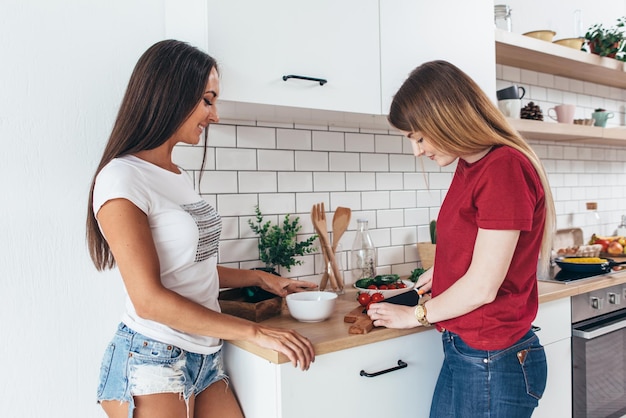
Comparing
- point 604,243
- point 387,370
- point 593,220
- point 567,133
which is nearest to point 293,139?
point 387,370

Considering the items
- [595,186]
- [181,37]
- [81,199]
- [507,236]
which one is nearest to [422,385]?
[507,236]

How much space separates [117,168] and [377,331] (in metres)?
0.86

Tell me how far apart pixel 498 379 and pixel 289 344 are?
59cm

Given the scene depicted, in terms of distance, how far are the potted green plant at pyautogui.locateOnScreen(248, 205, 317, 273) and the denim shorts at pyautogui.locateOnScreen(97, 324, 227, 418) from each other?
0.68 m

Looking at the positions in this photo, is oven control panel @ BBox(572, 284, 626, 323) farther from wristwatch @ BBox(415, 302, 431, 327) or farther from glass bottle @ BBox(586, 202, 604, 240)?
glass bottle @ BBox(586, 202, 604, 240)

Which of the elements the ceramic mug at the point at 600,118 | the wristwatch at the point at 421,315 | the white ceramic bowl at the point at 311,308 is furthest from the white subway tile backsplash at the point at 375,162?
the ceramic mug at the point at 600,118

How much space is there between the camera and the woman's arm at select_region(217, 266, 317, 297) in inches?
69.6

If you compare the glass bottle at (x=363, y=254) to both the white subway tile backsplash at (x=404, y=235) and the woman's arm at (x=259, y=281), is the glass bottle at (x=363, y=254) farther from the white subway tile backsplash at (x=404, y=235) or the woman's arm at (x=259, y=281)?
the woman's arm at (x=259, y=281)

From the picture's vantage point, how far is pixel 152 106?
136 cm

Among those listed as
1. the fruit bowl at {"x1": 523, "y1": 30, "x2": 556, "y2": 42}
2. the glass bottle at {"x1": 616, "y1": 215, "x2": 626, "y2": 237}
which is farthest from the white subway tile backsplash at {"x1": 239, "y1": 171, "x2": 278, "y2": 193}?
the glass bottle at {"x1": 616, "y1": 215, "x2": 626, "y2": 237}

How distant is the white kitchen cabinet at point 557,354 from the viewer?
2033mm

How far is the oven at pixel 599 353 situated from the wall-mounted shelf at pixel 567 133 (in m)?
0.83

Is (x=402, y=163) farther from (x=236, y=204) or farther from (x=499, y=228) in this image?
(x=499, y=228)

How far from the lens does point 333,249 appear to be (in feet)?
7.23
